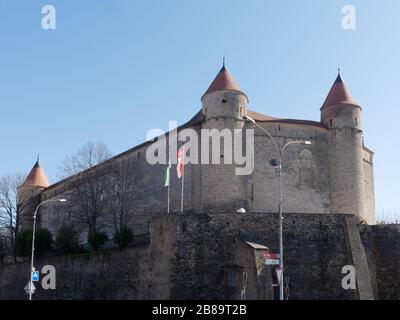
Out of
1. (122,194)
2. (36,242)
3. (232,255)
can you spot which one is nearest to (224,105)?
(122,194)

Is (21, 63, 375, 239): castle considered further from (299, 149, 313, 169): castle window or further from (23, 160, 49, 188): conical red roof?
(23, 160, 49, 188): conical red roof

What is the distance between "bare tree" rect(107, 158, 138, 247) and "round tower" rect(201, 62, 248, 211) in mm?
8646

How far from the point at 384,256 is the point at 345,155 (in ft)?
43.8

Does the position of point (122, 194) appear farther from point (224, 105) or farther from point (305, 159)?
point (305, 159)

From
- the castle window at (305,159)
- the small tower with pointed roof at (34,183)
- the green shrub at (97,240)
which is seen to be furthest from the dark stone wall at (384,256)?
the small tower with pointed roof at (34,183)

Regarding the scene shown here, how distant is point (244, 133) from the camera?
43.2 metres

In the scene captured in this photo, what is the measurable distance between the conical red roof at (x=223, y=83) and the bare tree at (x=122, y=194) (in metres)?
10.4

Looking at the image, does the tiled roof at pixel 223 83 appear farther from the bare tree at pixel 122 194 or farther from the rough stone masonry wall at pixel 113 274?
the rough stone masonry wall at pixel 113 274

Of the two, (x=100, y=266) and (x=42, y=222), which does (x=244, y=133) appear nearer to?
(x=100, y=266)

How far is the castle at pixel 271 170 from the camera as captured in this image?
1647 inches

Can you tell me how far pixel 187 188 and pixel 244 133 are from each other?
6.32 meters
